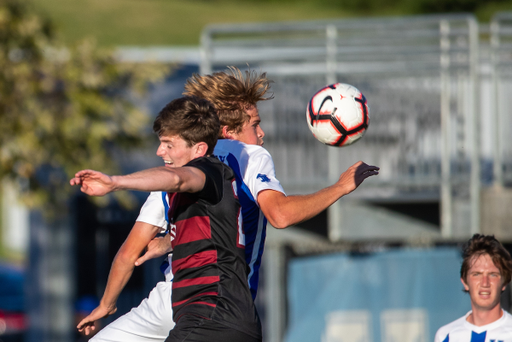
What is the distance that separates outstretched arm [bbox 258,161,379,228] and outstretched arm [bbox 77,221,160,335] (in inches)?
30.4

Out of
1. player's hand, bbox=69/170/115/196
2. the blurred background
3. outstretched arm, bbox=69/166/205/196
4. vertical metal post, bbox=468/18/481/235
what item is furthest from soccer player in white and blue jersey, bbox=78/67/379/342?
vertical metal post, bbox=468/18/481/235

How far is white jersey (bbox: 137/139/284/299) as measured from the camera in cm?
334

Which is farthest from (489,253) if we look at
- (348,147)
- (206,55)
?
(206,55)

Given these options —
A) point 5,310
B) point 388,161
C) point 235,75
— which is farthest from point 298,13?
point 235,75

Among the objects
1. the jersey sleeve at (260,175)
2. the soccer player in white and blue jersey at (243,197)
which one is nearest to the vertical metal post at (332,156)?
the soccer player in white and blue jersey at (243,197)

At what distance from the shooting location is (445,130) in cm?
820

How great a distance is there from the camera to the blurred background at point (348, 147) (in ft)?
27.2

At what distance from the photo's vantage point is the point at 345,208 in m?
8.65

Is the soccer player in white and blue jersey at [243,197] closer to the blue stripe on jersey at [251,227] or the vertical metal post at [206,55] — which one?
the blue stripe on jersey at [251,227]

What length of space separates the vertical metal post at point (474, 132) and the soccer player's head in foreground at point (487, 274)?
13.8ft

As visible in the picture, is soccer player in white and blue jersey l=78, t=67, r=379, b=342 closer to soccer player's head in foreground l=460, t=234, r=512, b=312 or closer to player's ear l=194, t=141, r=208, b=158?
player's ear l=194, t=141, r=208, b=158

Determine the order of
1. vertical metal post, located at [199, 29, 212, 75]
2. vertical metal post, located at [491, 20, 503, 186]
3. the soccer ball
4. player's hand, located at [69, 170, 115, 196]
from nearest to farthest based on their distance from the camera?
player's hand, located at [69, 170, 115, 196]
the soccer ball
vertical metal post, located at [491, 20, 503, 186]
vertical metal post, located at [199, 29, 212, 75]

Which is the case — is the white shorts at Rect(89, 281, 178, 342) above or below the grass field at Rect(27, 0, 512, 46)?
below

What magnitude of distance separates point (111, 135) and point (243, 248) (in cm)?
739
